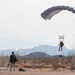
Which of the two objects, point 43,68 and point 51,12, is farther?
point 43,68

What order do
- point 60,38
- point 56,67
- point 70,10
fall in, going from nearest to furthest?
point 70,10 → point 60,38 → point 56,67

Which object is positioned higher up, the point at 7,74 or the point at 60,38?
the point at 60,38

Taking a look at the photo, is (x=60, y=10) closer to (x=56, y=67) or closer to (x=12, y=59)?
(x=12, y=59)

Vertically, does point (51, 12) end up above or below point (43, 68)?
above

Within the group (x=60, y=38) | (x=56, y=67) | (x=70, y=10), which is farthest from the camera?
(x=56, y=67)

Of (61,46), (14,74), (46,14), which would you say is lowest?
(14,74)

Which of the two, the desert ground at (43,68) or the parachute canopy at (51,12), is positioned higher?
the parachute canopy at (51,12)

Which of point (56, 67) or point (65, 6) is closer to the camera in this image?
point (65, 6)

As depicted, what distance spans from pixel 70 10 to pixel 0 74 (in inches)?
308

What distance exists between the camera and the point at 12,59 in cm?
3878

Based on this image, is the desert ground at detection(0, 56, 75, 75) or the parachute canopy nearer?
the parachute canopy

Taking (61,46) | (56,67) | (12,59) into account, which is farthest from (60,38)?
(56,67)

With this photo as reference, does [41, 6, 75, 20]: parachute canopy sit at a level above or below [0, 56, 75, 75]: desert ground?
above

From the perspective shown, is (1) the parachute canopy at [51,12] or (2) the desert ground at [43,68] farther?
(2) the desert ground at [43,68]
